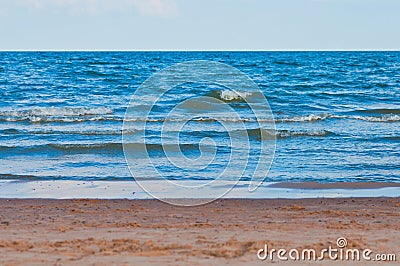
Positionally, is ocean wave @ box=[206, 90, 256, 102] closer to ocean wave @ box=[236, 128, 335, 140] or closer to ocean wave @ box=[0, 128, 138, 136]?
ocean wave @ box=[236, 128, 335, 140]

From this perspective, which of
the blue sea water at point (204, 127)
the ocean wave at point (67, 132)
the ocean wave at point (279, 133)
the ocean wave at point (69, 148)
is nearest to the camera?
the blue sea water at point (204, 127)

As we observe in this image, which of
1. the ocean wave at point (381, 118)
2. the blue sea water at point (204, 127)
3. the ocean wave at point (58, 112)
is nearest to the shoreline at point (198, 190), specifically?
the blue sea water at point (204, 127)

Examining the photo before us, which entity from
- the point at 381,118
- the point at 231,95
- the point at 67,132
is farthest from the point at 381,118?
the point at 67,132

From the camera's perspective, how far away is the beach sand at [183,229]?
538cm

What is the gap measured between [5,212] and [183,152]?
6.36 m

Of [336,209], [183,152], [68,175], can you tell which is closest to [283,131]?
[183,152]

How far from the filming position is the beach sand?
5383 millimetres

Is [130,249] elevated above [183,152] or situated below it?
below

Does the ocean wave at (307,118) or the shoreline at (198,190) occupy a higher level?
the ocean wave at (307,118)

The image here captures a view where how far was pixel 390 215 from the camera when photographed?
756 centimetres

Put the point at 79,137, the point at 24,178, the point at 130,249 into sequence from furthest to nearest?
the point at 79,137, the point at 24,178, the point at 130,249

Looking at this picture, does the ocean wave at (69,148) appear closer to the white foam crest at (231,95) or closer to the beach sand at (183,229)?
the beach sand at (183,229)

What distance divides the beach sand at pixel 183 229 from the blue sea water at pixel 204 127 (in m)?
2.49

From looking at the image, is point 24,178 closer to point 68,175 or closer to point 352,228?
point 68,175
